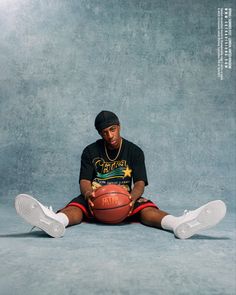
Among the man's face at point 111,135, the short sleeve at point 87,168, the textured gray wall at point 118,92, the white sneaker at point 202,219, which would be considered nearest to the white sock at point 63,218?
the short sleeve at point 87,168

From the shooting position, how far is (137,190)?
4219 millimetres

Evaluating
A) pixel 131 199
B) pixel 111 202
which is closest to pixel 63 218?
pixel 111 202

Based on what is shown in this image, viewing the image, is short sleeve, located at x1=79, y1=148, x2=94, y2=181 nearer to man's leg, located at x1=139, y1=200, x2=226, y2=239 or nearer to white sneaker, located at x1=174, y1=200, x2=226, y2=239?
man's leg, located at x1=139, y1=200, x2=226, y2=239

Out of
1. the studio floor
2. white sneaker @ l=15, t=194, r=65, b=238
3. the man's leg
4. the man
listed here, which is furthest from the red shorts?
white sneaker @ l=15, t=194, r=65, b=238

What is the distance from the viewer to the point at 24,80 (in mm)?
5883

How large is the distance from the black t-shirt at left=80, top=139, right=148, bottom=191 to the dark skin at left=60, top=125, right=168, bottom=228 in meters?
0.07

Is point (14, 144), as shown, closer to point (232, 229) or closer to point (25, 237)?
point (25, 237)

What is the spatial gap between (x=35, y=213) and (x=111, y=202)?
606 millimetres

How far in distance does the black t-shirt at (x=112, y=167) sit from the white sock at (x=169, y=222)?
0.45 meters

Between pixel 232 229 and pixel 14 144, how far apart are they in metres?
2.55

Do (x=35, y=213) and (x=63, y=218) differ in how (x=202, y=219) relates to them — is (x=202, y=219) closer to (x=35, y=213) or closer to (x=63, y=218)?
(x=63, y=218)

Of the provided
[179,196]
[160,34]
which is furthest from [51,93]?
[179,196]

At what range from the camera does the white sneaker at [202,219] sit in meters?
3.60

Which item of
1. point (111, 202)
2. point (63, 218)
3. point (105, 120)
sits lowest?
point (63, 218)
